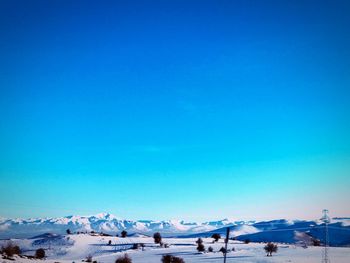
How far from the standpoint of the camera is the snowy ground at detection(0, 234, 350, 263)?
2192 inches

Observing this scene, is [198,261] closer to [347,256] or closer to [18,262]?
[347,256]

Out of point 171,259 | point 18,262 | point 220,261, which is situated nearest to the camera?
point 18,262

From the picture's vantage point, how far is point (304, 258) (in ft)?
176

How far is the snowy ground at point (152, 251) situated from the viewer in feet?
183

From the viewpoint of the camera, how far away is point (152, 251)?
72812mm

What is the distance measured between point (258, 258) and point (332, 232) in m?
140

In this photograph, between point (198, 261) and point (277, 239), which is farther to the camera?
point (277, 239)

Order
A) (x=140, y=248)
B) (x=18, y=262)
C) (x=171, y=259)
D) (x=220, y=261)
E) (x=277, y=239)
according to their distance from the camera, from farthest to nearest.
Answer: (x=277, y=239)
(x=140, y=248)
(x=220, y=261)
(x=171, y=259)
(x=18, y=262)

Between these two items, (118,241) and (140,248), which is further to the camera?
(118,241)

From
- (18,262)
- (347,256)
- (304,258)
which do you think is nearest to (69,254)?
(18,262)

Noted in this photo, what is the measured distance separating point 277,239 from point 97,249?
112m

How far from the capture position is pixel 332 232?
576ft

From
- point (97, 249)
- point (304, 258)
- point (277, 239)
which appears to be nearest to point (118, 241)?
point (97, 249)

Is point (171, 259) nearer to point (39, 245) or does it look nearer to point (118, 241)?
point (118, 241)
